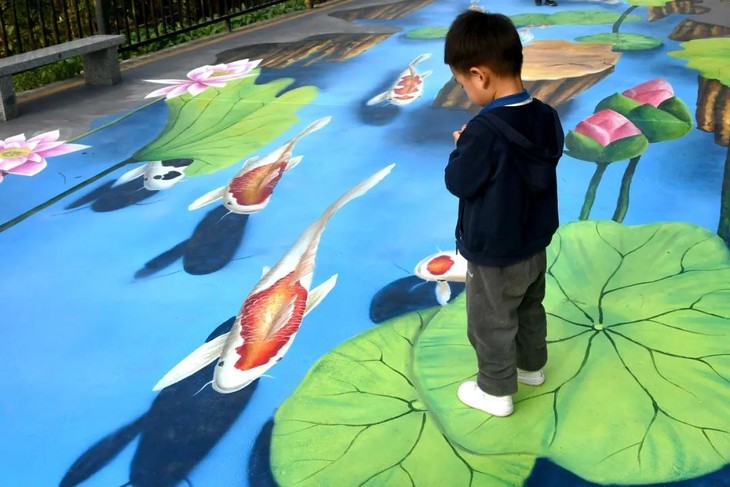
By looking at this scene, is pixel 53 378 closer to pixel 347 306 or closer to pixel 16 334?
pixel 16 334

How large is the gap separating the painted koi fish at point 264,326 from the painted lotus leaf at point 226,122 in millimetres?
1068

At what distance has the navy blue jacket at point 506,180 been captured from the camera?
1.50 metres

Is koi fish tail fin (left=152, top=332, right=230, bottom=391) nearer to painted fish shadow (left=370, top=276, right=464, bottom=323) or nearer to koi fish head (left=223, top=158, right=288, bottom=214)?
painted fish shadow (left=370, top=276, right=464, bottom=323)

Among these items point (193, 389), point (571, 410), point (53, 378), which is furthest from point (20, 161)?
point (571, 410)

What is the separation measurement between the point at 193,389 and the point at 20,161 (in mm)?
2345

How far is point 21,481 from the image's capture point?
183cm

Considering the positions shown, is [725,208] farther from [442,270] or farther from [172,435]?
[172,435]

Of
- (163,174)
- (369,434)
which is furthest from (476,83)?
(163,174)

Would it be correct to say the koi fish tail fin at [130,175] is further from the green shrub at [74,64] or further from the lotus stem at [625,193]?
the green shrub at [74,64]

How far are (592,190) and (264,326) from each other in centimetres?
146

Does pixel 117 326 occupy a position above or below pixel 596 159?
below

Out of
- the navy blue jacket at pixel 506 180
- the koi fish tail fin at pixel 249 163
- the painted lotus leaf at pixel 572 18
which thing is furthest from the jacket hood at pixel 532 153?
the painted lotus leaf at pixel 572 18

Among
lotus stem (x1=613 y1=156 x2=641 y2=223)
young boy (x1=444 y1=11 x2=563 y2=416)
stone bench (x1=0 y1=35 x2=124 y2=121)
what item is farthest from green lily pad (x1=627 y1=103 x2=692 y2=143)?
stone bench (x1=0 y1=35 x2=124 y2=121)

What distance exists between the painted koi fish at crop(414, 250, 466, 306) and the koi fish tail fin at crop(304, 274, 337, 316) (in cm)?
29
